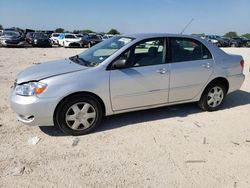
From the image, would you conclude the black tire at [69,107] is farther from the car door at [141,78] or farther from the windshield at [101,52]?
the windshield at [101,52]

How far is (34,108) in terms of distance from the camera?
3766mm

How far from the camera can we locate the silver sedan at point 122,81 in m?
3.85

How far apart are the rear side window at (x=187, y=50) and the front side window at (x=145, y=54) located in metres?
0.25

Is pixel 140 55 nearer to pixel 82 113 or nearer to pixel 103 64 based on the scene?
pixel 103 64

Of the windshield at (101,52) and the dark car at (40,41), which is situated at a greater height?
the windshield at (101,52)

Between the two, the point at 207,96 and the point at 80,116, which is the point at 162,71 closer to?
the point at 207,96

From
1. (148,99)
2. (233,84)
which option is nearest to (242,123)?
(233,84)

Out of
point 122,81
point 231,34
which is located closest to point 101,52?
point 122,81

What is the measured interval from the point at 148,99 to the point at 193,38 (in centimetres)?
159

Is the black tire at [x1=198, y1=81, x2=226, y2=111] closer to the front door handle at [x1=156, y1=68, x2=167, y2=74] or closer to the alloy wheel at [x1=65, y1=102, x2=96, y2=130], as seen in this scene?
the front door handle at [x1=156, y1=68, x2=167, y2=74]

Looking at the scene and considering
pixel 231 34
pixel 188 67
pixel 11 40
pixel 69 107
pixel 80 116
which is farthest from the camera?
pixel 231 34

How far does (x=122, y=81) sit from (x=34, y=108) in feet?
4.70

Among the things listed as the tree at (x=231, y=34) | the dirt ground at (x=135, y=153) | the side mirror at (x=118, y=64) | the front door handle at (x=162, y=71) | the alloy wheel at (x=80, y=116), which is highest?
the tree at (x=231, y=34)

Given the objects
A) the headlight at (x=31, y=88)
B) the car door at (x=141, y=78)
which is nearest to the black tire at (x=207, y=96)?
the car door at (x=141, y=78)
